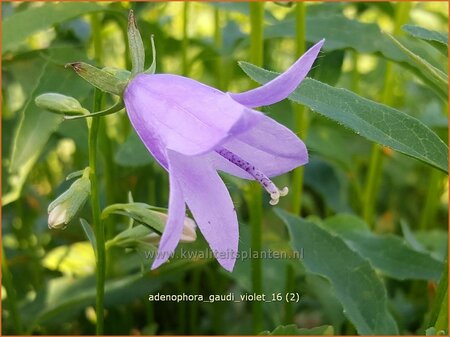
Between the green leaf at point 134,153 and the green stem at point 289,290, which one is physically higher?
the green leaf at point 134,153

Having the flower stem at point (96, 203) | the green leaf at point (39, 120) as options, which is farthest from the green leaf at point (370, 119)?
the green leaf at point (39, 120)

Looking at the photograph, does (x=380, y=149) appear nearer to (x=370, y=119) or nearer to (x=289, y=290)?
(x=289, y=290)

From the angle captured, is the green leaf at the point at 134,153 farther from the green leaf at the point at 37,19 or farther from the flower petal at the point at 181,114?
the flower petal at the point at 181,114

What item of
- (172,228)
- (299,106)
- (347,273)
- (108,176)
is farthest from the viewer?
(108,176)

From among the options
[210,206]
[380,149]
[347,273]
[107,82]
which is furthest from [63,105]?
[380,149]

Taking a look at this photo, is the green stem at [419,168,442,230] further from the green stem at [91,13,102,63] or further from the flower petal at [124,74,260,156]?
the flower petal at [124,74,260,156]

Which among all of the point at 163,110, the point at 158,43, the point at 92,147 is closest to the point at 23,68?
the point at 158,43

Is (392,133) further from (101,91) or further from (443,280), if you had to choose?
(101,91)
